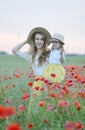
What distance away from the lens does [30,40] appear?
5809mm

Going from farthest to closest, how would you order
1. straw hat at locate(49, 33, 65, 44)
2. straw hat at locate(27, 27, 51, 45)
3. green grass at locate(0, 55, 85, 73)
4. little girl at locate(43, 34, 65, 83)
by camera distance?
1. green grass at locate(0, 55, 85, 73)
2. straw hat at locate(27, 27, 51, 45)
3. straw hat at locate(49, 33, 65, 44)
4. little girl at locate(43, 34, 65, 83)

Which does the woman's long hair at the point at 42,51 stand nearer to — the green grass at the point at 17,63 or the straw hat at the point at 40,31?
the straw hat at the point at 40,31

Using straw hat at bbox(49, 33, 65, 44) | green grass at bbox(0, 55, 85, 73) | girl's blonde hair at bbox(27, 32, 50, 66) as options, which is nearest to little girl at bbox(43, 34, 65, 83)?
straw hat at bbox(49, 33, 65, 44)

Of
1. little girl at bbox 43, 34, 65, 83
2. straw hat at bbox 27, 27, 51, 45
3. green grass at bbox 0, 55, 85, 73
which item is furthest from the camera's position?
green grass at bbox 0, 55, 85, 73

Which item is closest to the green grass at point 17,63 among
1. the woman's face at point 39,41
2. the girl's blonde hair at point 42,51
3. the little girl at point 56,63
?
the girl's blonde hair at point 42,51

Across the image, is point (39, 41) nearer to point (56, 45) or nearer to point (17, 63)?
point (56, 45)

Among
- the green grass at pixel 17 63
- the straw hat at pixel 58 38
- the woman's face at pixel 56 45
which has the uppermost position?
the straw hat at pixel 58 38

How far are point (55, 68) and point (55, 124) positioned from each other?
1.77 meters

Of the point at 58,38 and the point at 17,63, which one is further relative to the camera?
the point at 17,63

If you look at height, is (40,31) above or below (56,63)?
above

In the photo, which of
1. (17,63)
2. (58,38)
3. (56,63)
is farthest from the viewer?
(17,63)

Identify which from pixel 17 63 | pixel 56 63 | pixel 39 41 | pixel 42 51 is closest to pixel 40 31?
pixel 39 41

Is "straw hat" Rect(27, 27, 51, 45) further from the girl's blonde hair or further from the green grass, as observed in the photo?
the green grass

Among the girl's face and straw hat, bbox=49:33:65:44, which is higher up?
straw hat, bbox=49:33:65:44
